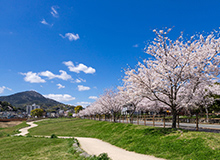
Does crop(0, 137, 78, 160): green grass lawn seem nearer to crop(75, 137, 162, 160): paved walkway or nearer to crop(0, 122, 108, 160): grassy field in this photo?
crop(0, 122, 108, 160): grassy field

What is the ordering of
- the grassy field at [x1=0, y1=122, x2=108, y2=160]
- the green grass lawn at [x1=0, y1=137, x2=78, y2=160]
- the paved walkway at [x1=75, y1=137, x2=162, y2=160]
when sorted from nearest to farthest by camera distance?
the paved walkway at [x1=75, y1=137, x2=162, y2=160], the grassy field at [x1=0, y1=122, x2=108, y2=160], the green grass lawn at [x1=0, y1=137, x2=78, y2=160]

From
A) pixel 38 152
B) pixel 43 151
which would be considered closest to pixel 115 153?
Result: pixel 43 151

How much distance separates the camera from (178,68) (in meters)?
13.7

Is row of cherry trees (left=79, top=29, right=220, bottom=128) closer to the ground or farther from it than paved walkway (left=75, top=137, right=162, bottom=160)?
farther from it

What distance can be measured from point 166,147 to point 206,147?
242 cm

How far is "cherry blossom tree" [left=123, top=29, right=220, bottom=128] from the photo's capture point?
13188 millimetres

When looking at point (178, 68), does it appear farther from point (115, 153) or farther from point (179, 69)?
point (115, 153)

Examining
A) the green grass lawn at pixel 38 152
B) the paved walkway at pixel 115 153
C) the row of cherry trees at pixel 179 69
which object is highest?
the row of cherry trees at pixel 179 69

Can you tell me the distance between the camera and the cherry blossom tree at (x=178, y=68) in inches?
519

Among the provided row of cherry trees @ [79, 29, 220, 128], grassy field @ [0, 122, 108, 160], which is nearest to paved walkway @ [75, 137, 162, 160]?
grassy field @ [0, 122, 108, 160]

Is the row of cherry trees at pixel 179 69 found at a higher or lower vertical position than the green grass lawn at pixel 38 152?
higher

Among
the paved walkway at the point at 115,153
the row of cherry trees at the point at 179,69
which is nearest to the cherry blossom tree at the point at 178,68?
the row of cherry trees at the point at 179,69

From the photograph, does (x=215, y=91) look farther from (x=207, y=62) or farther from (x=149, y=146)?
(x=149, y=146)

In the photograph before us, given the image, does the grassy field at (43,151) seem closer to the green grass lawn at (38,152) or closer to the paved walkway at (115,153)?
the green grass lawn at (38,152)
